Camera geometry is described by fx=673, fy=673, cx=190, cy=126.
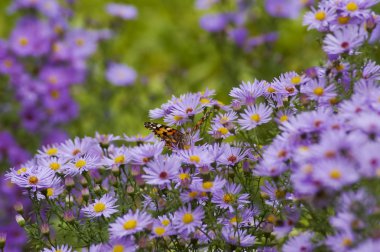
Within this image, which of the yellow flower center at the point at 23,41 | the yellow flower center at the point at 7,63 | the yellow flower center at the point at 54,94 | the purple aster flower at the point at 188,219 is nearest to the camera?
the purple aster flower at the point at 188,219

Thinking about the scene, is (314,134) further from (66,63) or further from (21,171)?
(66,63)

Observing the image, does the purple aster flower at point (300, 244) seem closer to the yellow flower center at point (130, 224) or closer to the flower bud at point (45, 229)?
the yellow flower center at point (130, 224)

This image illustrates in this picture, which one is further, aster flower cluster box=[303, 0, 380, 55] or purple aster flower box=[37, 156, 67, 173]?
purple aster flower box=[37, 156, 67, 173]

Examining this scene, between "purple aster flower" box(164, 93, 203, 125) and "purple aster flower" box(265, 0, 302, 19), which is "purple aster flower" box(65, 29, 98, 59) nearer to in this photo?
"purple aster flower" box(265, 0, 302, 19)

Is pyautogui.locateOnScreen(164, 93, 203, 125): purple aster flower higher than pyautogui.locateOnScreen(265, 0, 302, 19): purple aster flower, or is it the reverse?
pyautogui.locateOnScreen(265, 0, 302, 19): purple aster flower

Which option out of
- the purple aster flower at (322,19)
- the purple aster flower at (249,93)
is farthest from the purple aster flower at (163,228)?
the purple aster flower at (322,19)

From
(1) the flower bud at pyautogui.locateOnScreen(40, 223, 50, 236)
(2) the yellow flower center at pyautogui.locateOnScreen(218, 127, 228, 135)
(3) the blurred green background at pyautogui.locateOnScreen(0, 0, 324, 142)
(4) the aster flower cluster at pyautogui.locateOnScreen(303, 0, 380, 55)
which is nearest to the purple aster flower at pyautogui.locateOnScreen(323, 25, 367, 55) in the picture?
(4) the aster flower cluster at pyautogui.locateOnScreen(303, 0, 380, 55)
